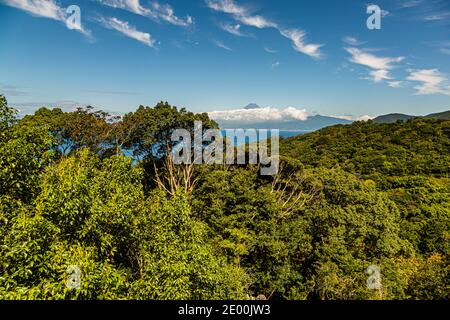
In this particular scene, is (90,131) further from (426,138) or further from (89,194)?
(426,138)

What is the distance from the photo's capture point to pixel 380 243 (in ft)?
59.3

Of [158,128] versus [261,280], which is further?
[158,128]

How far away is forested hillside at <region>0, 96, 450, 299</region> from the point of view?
5.49 meters

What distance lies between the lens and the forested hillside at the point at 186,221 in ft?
18.0

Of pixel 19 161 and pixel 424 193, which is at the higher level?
pixel 19 161

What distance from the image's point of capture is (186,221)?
8133 millimetres

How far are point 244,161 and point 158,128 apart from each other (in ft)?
22.3

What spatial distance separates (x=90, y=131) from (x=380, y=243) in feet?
65.6

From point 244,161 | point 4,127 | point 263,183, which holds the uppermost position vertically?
point 4,127

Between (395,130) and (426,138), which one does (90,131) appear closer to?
(426,138)
